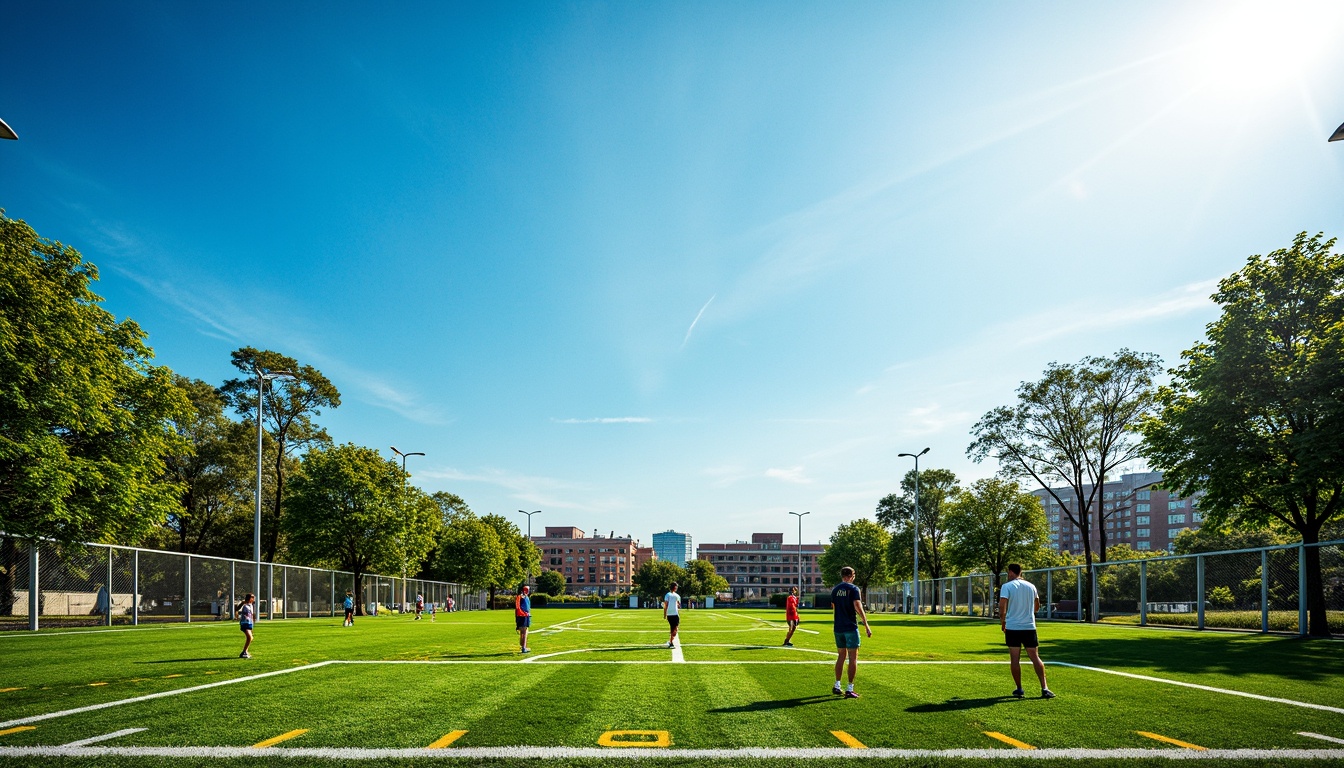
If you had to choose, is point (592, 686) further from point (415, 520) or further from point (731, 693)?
point (415, 520)

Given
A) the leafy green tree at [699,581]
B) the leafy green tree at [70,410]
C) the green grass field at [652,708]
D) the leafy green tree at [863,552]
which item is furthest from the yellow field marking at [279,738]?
the leafy green tree at [699,581]

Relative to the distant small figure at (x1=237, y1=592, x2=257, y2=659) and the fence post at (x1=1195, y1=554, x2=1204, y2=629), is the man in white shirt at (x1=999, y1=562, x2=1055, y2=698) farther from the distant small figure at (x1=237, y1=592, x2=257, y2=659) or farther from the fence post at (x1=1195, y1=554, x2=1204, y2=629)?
the fence post at (x1=1195, y1=554, x2=1204, y2=629)

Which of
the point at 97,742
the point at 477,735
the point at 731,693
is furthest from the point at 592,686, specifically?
the point at 97,742

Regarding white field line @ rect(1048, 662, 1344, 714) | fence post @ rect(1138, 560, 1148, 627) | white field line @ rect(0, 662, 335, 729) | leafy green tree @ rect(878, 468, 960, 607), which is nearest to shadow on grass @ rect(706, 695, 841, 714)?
white field line @ rect(1048, 662, 1344, 714)

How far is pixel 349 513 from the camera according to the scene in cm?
4756

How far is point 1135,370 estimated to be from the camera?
1730 inches

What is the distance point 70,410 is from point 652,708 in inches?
987

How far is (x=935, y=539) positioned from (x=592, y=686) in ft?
235

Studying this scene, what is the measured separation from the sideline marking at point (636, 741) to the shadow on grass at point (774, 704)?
1.57m

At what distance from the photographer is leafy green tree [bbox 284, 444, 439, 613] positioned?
47.2m

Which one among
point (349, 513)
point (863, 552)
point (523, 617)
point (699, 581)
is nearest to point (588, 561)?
point (699, 581)

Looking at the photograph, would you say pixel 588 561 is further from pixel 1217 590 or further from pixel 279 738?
pixel 279 738

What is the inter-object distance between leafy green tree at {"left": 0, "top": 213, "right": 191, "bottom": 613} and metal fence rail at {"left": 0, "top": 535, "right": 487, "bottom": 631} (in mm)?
379

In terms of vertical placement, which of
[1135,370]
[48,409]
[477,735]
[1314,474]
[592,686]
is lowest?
[592,686]
